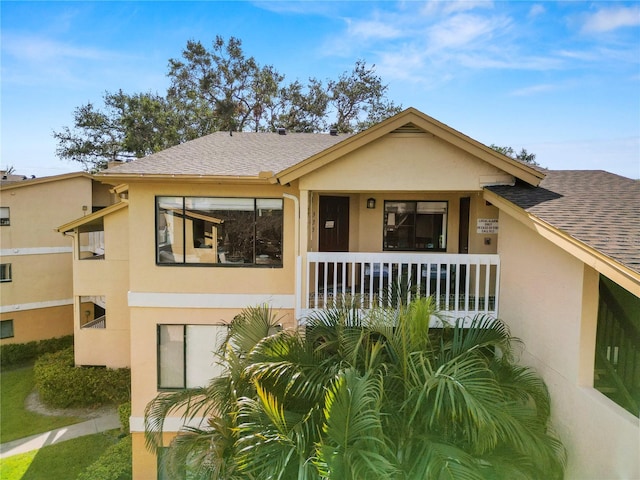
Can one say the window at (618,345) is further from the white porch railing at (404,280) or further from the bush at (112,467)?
the bush at (112,467)

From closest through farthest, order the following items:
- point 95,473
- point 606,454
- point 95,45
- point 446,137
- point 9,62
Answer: point 606,454, point 446,137, point 95,473, point 9,62, point 95,45

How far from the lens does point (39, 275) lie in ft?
63.5

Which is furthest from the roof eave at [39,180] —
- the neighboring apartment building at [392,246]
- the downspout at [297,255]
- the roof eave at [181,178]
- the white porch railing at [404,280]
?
the white porch railing at [404,280]

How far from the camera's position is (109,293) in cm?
1397

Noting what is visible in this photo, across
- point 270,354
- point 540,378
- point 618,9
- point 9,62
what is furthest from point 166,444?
point 618,9

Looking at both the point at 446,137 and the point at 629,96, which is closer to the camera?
the point at 629,96

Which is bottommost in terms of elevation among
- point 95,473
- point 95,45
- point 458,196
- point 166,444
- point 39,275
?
point 95,473

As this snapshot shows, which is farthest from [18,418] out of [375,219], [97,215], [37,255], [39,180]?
[375,219]

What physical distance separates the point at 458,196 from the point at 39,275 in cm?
2040

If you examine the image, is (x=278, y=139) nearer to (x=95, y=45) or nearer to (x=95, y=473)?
(x=95, y=45)

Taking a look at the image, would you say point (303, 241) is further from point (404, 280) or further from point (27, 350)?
point (27, 350)

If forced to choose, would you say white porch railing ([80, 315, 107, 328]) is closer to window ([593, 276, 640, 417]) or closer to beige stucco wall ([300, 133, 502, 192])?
beige stucco wall ([300, 133, 502, 192])

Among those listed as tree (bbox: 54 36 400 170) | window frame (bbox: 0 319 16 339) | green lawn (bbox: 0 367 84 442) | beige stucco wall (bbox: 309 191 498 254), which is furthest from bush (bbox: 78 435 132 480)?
tree (bbox: 54 36 400 170)

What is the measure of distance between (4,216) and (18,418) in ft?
32.3
